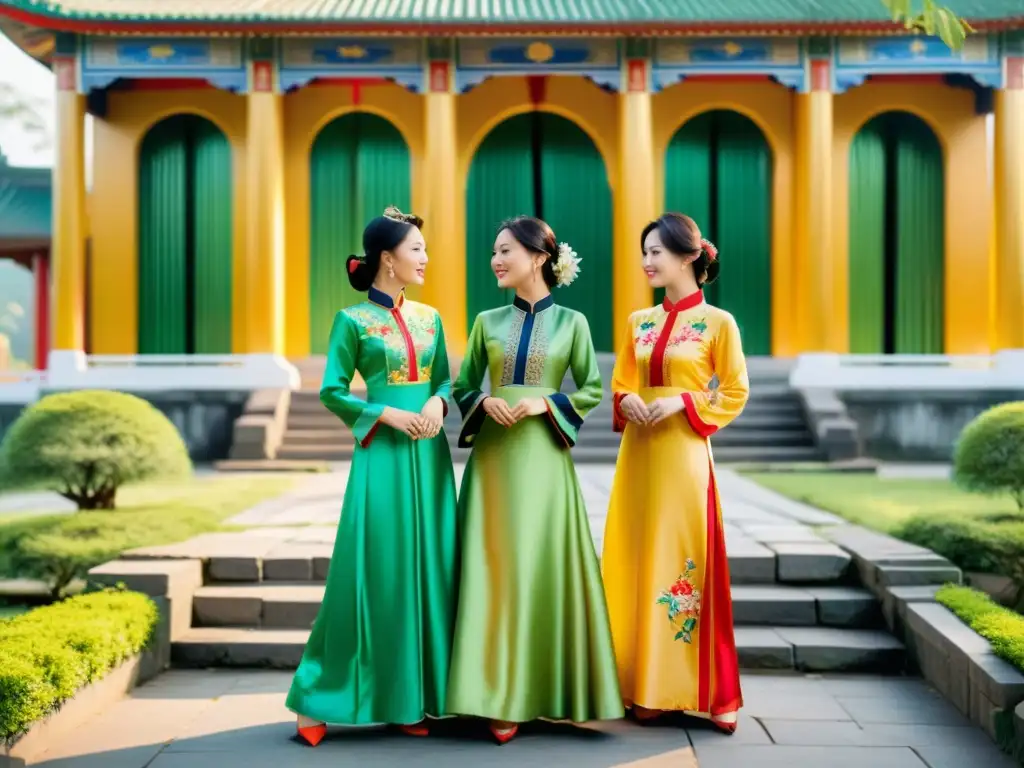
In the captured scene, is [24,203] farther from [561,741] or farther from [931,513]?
[561,741]

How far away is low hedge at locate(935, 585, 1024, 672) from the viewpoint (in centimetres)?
345

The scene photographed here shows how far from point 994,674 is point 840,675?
91cm

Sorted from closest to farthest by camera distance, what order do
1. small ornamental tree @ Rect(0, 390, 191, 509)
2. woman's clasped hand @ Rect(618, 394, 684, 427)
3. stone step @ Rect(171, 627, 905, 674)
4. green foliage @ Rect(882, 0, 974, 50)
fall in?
green foliage @ Rect(882, 0, 974, 50) → woman's clasped hand @ Rect(618, 394, 684, 427) → stone step @ Rect(171, 627, 905, 674) → small ornamental tree @ Rect(0, 390, 191, 509)

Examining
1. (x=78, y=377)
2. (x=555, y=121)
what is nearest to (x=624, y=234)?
(x=555, y=121)

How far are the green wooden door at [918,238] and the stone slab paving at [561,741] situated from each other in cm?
1097

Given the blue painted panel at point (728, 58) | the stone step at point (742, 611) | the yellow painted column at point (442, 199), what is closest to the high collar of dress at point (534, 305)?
the stone step at point (742, 611)

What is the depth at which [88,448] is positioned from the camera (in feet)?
19.5

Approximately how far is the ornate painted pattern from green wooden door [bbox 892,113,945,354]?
1190 centimetres

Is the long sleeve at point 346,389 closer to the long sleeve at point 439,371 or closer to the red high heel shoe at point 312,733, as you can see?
the long sleeve at point 439,371

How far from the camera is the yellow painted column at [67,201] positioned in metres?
12.6

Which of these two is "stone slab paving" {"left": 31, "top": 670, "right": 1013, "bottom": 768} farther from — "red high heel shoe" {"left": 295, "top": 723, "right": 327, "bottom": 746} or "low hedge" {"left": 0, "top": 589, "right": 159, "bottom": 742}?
"low hedge" {"left": 0, "top": 589, "right": 159, "bottom": 742}

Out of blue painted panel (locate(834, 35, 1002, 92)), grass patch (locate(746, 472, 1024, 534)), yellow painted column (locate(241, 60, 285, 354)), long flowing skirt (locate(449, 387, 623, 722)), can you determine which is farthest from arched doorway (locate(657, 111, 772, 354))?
long flowing skirt (locate(449, 387, 623, 722))

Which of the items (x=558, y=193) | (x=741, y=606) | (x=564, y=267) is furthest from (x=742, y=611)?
(x=558, y=193)

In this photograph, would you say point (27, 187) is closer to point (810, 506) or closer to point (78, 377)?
point (78, 377)
